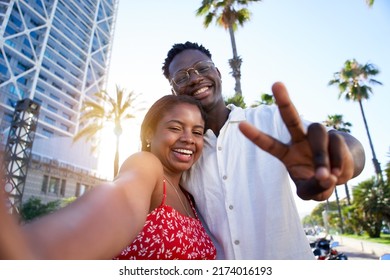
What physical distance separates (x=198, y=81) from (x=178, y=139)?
0.64 metres

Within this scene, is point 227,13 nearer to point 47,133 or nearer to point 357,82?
point 357,82

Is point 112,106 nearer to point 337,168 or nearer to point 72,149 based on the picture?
point 337,168

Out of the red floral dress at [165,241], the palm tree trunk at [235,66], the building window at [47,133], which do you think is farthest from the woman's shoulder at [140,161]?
the building window at [47,133]

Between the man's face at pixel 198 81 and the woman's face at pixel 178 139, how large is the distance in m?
0.35

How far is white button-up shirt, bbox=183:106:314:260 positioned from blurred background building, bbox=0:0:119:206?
101 feet

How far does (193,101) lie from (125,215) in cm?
114

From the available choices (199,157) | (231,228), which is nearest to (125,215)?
(231,228)

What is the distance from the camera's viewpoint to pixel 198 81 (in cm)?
207

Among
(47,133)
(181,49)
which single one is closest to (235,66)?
(181,49)

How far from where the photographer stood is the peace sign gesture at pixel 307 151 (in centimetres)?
75

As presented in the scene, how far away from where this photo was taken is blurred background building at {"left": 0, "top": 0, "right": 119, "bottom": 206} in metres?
31.3

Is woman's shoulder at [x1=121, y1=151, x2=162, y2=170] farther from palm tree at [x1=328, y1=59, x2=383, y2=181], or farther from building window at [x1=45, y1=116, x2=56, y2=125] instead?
building window at [x1=45, y1=116, x2=56, y2=125]

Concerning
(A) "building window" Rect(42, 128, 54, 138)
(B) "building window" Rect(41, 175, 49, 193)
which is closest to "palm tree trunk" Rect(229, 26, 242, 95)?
(B) "building window" Rect(41, 175, 49, 193)

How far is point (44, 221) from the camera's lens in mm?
606
